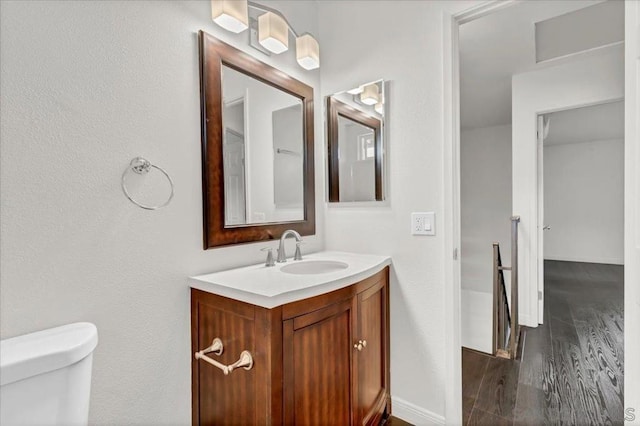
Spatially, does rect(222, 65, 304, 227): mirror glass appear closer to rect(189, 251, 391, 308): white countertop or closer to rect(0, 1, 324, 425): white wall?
rect(0, 1, 324, 425): white wall

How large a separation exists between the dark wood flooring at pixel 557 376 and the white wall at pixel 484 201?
1.83m

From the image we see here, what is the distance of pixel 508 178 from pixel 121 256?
5.57m

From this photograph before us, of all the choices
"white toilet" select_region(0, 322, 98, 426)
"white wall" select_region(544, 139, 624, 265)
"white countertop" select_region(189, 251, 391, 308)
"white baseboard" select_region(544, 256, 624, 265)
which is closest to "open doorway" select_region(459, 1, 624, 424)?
"white countertop" select_region(189, 251, 391, 308)

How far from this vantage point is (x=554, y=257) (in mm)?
6430

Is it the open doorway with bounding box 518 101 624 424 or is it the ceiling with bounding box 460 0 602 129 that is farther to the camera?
the ceiling with bounding box 460 0 602 129

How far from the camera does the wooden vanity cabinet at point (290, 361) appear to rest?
1.07 metres

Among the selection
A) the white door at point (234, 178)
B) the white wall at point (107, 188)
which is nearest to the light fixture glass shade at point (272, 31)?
the white wall at point (107, 188)

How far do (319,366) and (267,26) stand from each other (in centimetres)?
155

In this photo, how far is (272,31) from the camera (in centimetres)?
152

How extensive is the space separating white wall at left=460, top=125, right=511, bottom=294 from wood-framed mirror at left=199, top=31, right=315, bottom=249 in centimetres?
438

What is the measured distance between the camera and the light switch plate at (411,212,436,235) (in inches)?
62.6

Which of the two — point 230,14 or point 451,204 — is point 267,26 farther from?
point 451,204

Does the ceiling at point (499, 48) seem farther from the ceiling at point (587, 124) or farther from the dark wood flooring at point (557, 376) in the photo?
the dark wood flooring at point (557, 376)
